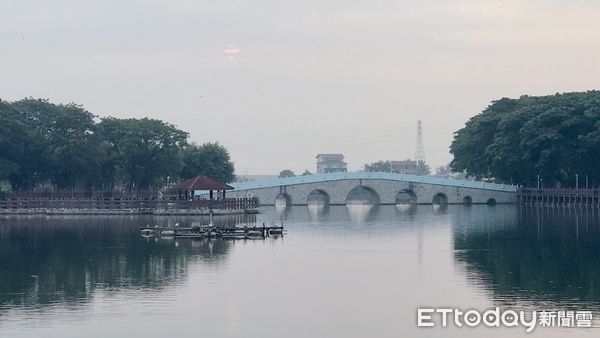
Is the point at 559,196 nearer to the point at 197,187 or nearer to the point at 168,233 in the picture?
the point at 197,187

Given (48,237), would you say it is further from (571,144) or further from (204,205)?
(571,144)

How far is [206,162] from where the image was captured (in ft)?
325

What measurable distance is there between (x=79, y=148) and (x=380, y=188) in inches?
1119

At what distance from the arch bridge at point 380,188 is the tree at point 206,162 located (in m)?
7.19

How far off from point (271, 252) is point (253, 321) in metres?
17.1

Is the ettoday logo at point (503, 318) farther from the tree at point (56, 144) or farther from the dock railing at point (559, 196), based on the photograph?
the dock railing at point (559, 196)

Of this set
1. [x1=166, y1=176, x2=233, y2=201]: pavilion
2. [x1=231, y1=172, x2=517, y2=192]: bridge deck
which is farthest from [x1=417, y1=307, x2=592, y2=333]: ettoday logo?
[x1=231, y1=172, x2=517, y2=192]: bridge deck

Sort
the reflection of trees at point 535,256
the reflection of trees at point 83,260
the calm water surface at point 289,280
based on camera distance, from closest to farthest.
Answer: the calm water surface at point 289,280 → the reflection of trees at point 535,256 → the reflection of trees at point 83,260

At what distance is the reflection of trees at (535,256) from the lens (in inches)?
1217

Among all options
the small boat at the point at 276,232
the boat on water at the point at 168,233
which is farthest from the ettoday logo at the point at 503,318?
the boat on water at the point at 168,233

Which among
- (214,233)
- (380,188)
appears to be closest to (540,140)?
(380,188)

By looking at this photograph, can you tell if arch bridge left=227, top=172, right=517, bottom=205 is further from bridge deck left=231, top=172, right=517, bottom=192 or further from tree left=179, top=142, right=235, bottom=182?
tree left=179, top=142, right=235, bottom=182

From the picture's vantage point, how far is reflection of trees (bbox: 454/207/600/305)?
101 ft

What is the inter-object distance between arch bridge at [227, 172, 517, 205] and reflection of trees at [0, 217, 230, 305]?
113ft
